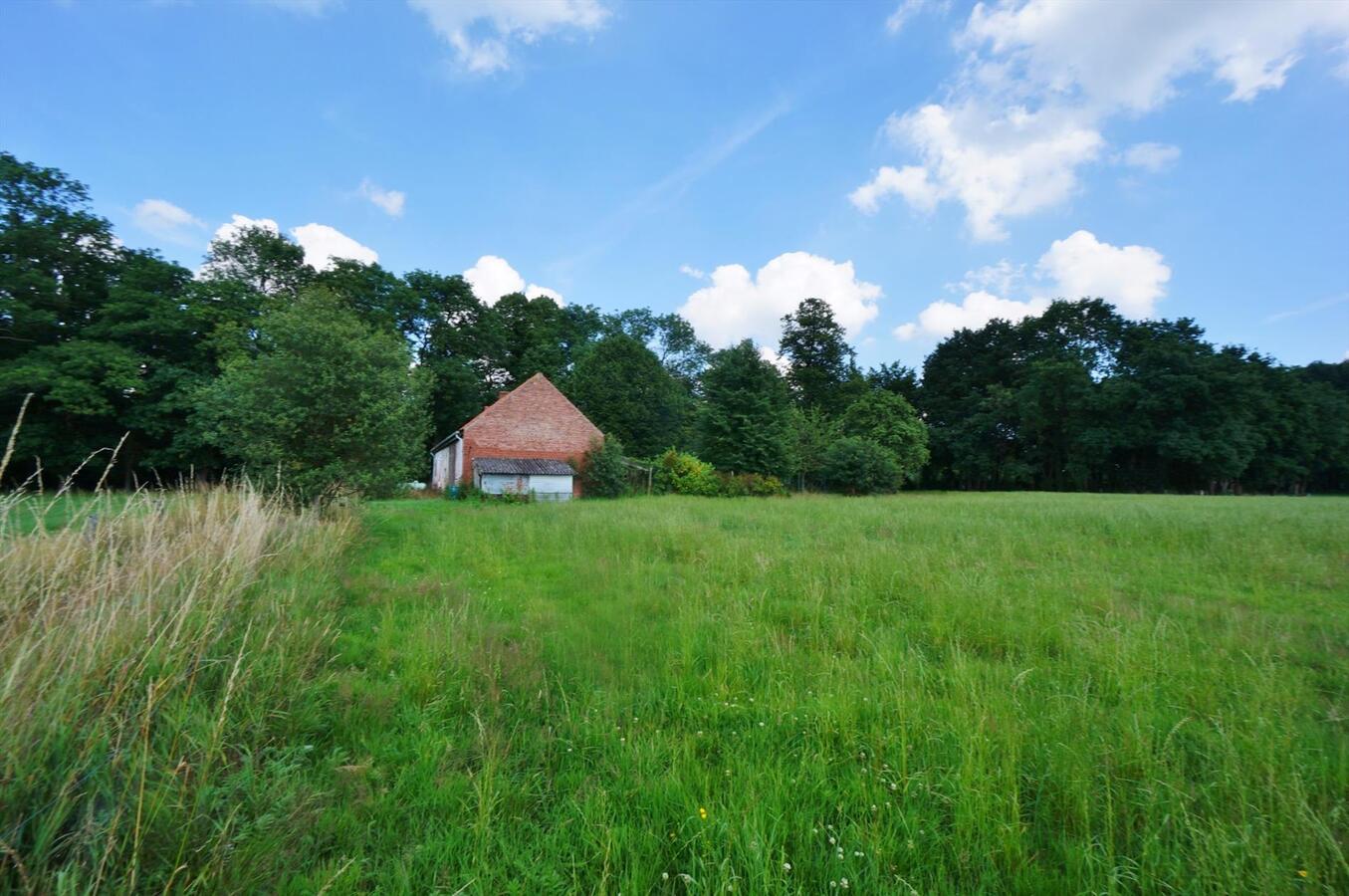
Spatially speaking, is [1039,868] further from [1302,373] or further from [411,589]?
[1302,373]

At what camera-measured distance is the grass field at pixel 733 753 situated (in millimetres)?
1931

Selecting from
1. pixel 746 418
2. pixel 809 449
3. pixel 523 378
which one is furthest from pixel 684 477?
pixel 523 378

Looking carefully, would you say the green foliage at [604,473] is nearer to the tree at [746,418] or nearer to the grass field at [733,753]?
the tree at [746,418]

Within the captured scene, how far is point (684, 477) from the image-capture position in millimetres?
31578

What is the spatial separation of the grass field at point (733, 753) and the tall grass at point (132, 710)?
0.02 m

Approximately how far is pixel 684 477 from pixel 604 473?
5166 millimetres

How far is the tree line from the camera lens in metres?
12.9

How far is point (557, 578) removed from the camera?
7078mm

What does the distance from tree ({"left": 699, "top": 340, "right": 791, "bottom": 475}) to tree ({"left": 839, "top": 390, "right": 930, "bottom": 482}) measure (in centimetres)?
1261

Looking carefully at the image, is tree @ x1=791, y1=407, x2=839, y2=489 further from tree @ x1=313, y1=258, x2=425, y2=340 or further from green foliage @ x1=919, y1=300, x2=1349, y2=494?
tree @ x1=313, y1=258, x2=425, y2=340

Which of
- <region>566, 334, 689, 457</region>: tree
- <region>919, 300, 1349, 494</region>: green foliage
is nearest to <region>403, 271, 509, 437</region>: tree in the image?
<region>566, 334, 689, 457</region>: tree

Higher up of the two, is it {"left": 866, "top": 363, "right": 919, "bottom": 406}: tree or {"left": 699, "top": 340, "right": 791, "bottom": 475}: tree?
{"left": 866, "top": 363, "right": 919, "bottom": 406}: tree

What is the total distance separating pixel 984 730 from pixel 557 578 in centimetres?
551

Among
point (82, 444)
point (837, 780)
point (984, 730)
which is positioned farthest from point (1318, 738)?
point (82, 444)
